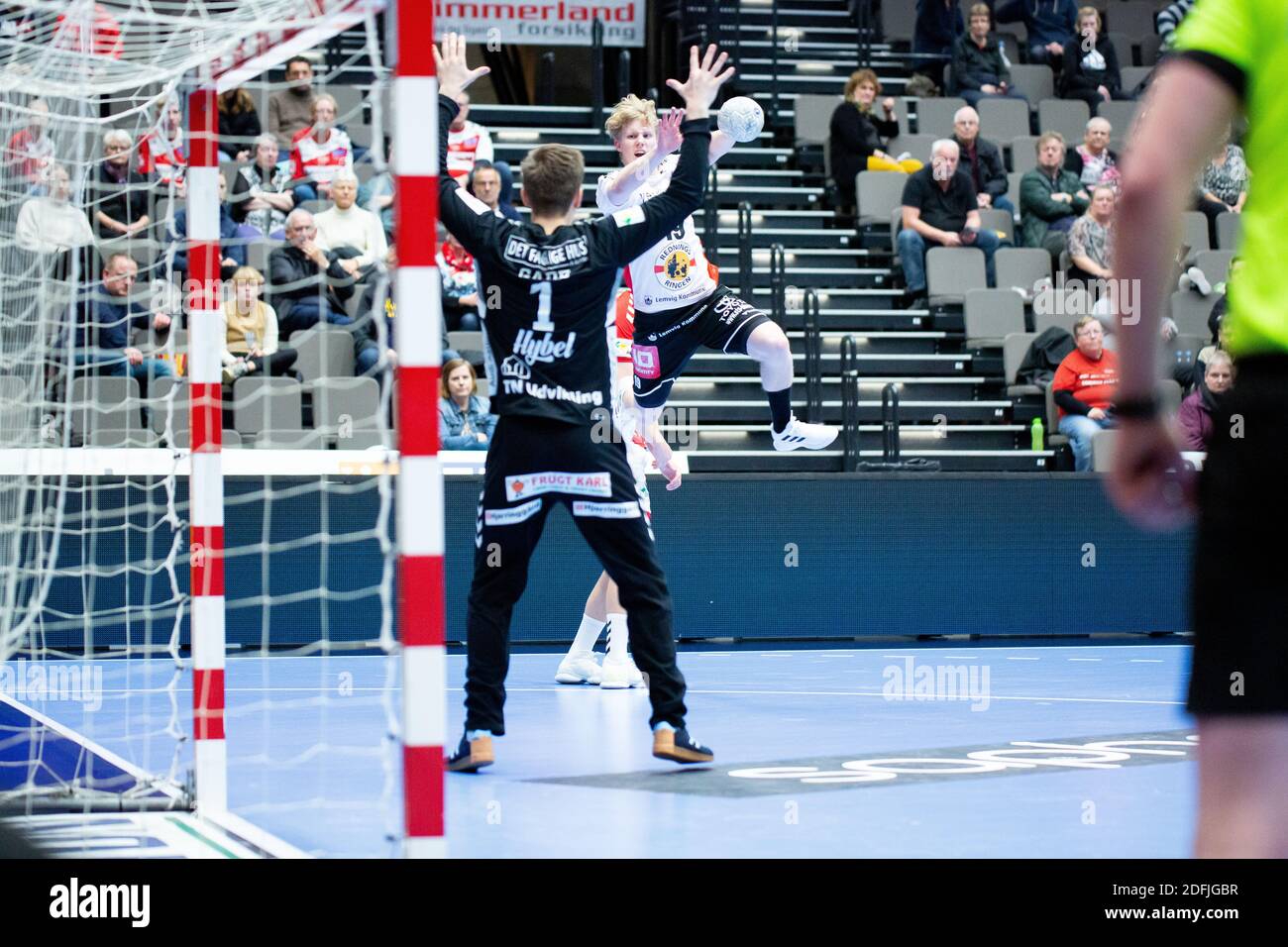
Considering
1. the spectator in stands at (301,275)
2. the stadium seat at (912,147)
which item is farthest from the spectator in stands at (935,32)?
the spectator in stands at (301,275)

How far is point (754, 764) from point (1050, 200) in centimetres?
1073

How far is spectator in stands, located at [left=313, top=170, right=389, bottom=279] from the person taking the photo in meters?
12.6

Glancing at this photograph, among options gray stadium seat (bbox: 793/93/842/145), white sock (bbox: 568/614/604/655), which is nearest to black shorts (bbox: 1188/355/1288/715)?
white sock (bbox: 568/614/604/655)

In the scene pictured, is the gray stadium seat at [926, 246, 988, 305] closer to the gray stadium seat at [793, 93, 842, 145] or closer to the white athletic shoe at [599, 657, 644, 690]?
the gray stadium seat at [793, 93, 842, 145]

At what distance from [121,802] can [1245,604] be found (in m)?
4.15

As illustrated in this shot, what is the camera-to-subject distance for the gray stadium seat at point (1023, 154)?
55.4 feet

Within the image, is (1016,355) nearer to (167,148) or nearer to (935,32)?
(935,32)

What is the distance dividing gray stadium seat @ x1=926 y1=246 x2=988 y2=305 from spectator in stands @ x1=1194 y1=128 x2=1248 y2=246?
8.91 ft

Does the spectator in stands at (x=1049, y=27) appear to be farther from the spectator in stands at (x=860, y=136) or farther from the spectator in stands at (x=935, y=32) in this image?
the spectator in stands at (x=860, y=136)

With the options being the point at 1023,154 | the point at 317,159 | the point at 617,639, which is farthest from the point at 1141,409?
the point at 1023,154

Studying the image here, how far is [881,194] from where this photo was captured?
53.1 feet

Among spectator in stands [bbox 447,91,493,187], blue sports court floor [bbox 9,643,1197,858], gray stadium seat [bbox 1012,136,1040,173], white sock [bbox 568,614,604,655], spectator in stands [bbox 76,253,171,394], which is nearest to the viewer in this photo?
blue sports court floor [bbox 9,643,1197,858]

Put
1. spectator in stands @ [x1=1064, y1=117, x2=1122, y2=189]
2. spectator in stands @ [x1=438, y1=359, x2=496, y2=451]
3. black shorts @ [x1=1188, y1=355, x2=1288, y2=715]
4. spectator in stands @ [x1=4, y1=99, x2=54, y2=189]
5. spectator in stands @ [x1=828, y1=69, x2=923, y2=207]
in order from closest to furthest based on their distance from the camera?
black shorts @ [x1=1188, y1=355, x2=1288, y2=715] < spectator in stands @ [x1=4, y1=99, x2=54, y2=189] < spectator in stands @ [x1=438, y1=359, x2=496, y2=451] < spectator in stands @ [x1=828, y1=69, x2=923, y2=207] < spectator in stands @ [x1=1064, y1=117, x2=1122, y2=189]

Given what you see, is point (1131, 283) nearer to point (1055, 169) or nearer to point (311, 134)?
point (311, 134)
